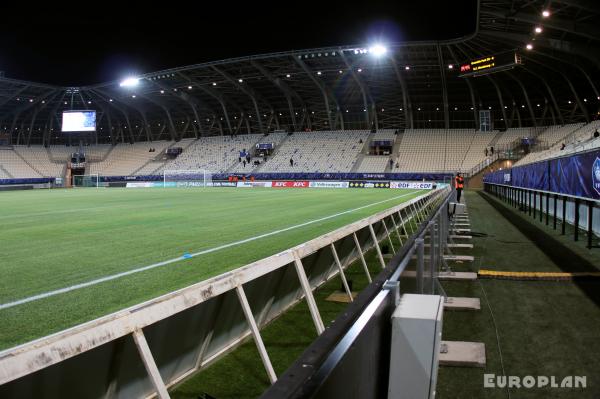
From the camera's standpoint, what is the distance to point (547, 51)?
44.3 metres

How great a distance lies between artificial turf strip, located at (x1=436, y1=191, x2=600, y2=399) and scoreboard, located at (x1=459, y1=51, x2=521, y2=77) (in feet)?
131

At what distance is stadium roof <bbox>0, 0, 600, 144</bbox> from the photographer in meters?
40.2

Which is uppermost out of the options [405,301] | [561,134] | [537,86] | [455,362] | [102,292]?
[537,86]

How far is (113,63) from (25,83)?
45.6ft

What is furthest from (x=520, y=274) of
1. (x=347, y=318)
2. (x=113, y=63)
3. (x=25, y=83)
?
(x=25, y=83)

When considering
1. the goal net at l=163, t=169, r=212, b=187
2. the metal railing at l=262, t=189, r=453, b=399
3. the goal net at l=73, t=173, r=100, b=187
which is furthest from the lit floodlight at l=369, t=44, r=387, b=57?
the metal railing at l=262, t=189, r=453, b=399

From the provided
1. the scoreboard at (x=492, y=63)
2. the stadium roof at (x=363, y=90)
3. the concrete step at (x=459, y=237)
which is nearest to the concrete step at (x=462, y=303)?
the concrete step at (x=459, y=237)

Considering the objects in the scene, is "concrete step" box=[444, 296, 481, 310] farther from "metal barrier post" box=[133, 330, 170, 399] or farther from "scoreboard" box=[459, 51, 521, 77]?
"scoreboard" box=[459, 51, 521, 77]

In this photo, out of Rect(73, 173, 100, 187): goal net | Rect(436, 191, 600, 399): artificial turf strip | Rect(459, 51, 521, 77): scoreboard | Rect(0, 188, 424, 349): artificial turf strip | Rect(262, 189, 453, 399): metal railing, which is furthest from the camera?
Rect(73, 173, 100, 187): goal net

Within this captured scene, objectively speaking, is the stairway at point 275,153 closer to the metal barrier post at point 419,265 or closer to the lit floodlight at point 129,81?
the lit floodlight at point 129,81

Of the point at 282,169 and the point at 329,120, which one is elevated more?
the point at 329,120

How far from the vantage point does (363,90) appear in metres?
62.4

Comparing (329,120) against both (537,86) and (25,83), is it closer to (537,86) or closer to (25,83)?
(537,86)

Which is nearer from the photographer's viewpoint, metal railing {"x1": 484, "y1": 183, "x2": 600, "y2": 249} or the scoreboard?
metal railing {"x1": 484, "y1": 183, "x2": 600, "y2": 249}
